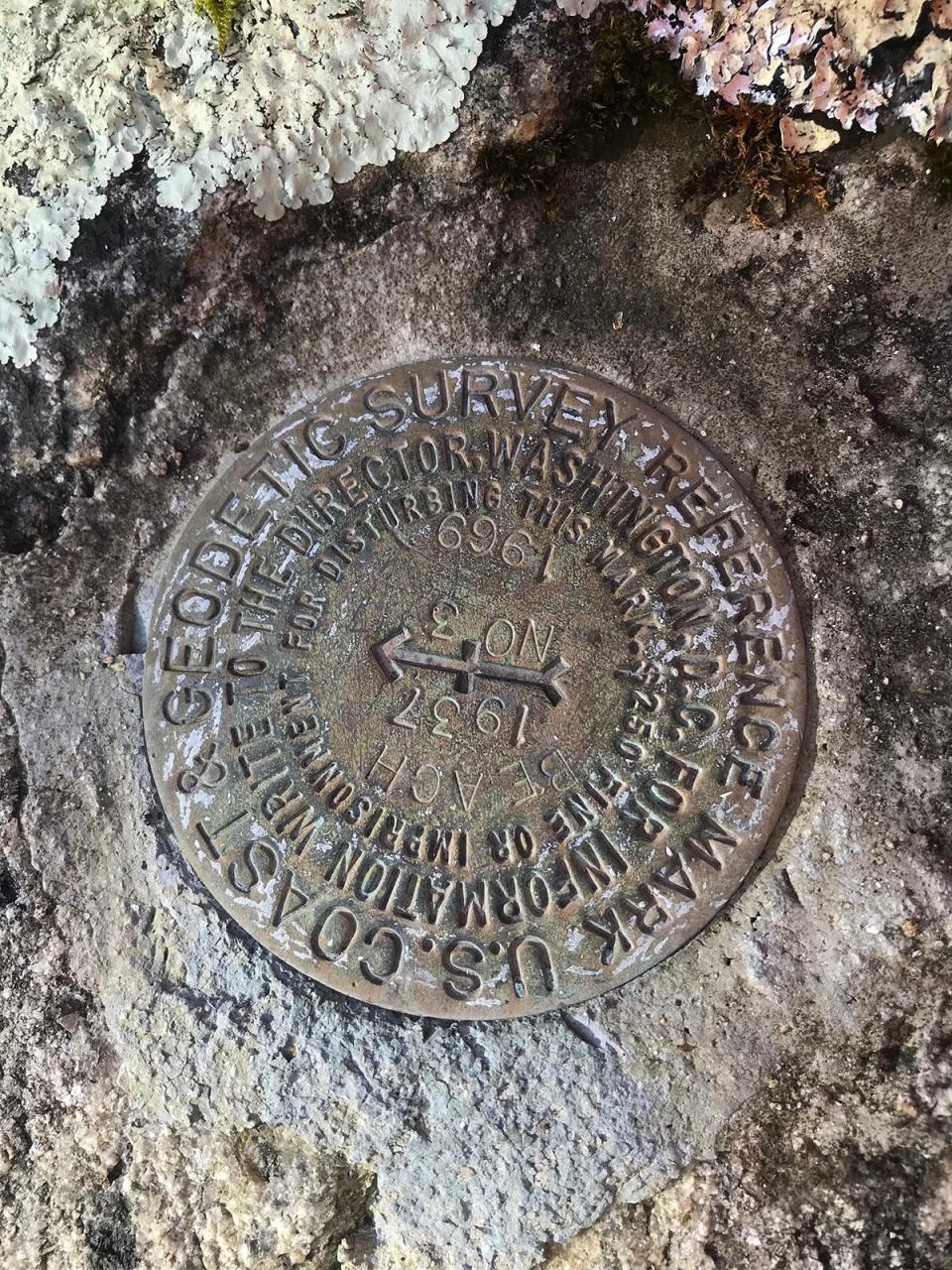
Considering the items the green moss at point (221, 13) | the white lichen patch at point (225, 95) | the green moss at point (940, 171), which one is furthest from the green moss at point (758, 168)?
the green moss at point (221, 13)

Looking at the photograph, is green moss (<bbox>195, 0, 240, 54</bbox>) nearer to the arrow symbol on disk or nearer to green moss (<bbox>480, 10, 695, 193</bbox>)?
green moss (<bbox>480, 10, 695, 193</bbox>)

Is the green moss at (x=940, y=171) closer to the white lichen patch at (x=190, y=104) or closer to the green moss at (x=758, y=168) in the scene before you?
the green moss at (x=758, y=168)

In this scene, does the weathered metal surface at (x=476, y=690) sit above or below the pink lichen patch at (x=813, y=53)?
below

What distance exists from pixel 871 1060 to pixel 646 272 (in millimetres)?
1551

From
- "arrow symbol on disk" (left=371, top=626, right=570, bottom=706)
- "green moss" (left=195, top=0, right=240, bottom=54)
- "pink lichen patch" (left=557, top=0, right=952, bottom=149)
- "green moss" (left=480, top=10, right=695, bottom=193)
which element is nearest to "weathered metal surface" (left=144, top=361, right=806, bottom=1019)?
"arrow symbol on disk" (left=371, top=626, right=570, bottom=706)

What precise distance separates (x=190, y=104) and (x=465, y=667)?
126 cm

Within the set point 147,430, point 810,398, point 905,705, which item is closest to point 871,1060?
point 905,705

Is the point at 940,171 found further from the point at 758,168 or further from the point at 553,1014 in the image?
the point at 553,1014

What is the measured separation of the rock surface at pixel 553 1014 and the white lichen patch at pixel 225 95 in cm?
6

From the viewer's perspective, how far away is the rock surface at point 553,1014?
1642 mm

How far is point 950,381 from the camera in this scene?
1.75 meters

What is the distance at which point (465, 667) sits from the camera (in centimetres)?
176

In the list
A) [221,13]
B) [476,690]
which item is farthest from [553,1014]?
[221,13]

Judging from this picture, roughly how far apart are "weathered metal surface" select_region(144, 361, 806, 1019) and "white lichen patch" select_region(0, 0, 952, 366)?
50 cm
